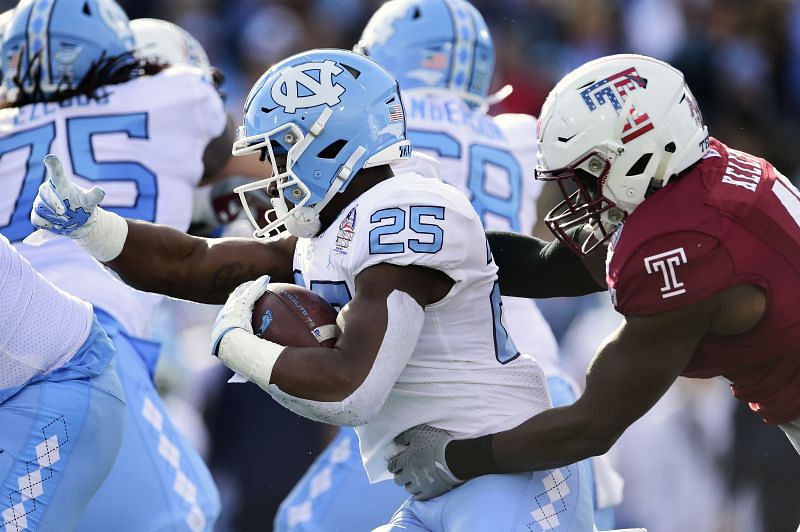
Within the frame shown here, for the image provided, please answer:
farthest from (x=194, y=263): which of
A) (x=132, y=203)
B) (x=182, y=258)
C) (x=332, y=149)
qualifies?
(x=132, y=203)

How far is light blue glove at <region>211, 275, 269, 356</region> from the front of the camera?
11.1ft

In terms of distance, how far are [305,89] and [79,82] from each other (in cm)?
193

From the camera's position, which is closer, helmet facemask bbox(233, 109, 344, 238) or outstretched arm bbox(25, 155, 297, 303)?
helmet facemask bbox(233, 109, 344, 238)

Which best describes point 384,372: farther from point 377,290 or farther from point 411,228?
point 411,228

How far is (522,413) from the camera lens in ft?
11.7

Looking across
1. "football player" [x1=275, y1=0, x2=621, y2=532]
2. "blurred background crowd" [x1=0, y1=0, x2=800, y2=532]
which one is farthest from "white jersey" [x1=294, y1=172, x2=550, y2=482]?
"blurred background crowd" [x1=0, y1=0, x2=800, y2=532]

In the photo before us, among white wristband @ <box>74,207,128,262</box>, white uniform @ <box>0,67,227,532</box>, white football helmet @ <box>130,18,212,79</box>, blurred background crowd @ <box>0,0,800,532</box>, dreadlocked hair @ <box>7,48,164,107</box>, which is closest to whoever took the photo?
white wristband @ <box>74,207,128,262</box>

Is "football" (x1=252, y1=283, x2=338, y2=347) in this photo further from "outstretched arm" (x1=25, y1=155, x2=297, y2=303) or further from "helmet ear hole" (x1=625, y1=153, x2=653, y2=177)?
"helmet ear hole" (x1=625, y1=153, x2=653, y2=177)

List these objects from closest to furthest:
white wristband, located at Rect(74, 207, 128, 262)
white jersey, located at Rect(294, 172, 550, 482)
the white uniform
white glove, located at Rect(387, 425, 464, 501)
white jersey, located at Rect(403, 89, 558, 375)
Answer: white jersey, located at Rect(294, 172, 550, 482) → white glove, located at Rect(387, 425, 464, 501) → white wristband, located at Rect(74, 207, 128, 262) → the white uniform → white jersey, located at Rect(403, 89, 558, 375)

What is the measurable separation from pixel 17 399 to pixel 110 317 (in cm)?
106

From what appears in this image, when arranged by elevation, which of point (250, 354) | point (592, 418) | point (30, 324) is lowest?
point (592, 418)

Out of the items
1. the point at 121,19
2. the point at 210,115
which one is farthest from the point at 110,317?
the point at 121,19

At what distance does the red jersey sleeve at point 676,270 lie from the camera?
3.25 m

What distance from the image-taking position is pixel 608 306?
7.44m
